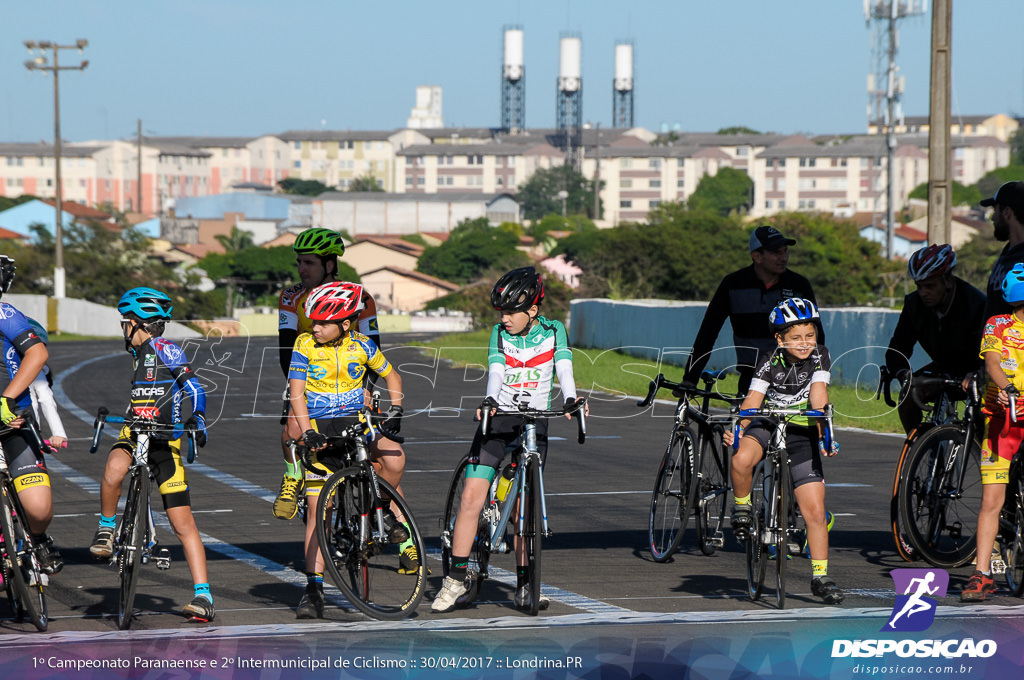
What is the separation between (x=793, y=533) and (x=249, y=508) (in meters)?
5.23

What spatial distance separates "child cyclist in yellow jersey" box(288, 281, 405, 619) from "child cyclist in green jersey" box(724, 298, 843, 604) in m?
2.20

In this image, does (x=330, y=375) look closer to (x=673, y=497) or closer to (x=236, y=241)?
(x=673, y=497)

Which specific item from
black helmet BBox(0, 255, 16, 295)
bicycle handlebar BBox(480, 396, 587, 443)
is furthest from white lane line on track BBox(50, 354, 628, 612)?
black helmet BBox(0, 255, 16, 295)

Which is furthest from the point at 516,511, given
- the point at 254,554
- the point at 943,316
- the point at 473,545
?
the point at 943,316

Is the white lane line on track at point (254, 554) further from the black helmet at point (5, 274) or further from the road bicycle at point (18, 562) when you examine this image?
the black helmet at point (5, 274)

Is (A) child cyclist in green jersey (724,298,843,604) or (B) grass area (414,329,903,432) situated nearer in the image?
(A) child cyclist in green jersey (724,298,843,604)

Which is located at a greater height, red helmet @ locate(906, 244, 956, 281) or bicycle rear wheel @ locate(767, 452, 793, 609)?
red helmet @ locate(906, 244, 956, 281)

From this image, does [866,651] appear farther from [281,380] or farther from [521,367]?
[281,380]

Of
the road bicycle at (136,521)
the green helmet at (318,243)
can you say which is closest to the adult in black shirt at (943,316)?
the green helmet at (318,243)

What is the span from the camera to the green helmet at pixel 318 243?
9305 millimetres

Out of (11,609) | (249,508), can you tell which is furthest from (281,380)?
(11,609)

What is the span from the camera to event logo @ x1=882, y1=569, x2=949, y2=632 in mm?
7500

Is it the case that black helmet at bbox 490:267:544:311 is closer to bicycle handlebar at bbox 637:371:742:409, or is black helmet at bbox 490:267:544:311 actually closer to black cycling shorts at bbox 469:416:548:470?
black cycling shorts at bbox 469:416:548:470

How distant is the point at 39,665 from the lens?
21.5 feet
